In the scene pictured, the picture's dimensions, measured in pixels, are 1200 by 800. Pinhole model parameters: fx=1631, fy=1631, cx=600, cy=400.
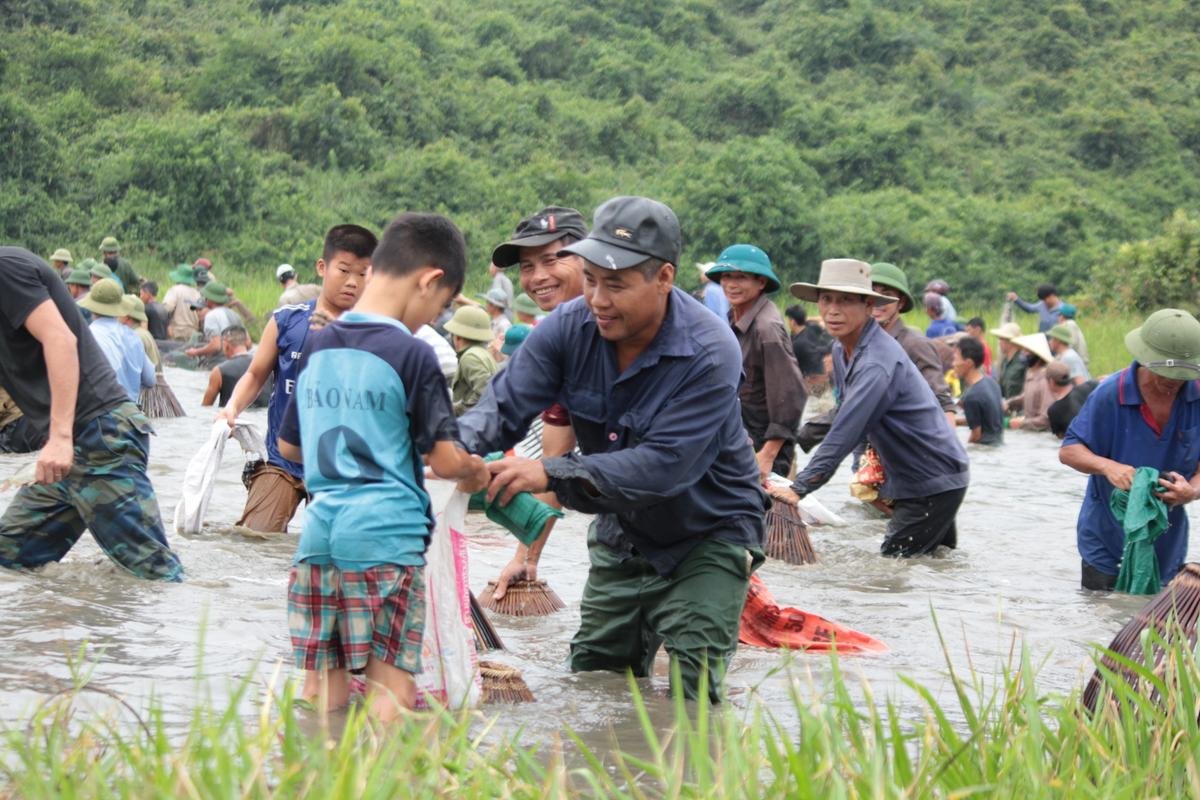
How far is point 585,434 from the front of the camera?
16.0 ft

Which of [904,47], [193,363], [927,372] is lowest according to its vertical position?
[193,363]

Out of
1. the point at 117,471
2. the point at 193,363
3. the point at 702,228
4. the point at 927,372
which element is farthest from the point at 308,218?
the point at 117,471

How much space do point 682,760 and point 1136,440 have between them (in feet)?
14.6

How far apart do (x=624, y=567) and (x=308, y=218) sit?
100 feet

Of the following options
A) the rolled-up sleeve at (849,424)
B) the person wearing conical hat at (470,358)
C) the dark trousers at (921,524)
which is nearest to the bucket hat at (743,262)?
the rolled-up sleeve at (849,424)

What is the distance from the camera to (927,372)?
9234 millimetres

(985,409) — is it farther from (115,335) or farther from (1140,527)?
(1140,527)

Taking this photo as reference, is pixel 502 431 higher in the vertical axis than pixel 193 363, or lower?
higher

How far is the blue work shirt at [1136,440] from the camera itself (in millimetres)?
6977

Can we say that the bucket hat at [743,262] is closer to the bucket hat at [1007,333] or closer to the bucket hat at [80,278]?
the bucket hat at [80,278]

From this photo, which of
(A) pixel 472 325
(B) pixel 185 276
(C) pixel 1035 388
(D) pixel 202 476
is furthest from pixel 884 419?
(B) pixel 185 276

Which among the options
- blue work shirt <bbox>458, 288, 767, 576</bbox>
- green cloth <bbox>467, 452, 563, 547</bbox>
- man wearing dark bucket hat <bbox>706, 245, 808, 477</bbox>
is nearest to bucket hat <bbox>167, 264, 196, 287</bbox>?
man wearing dark bucket hat <bbox>706, 245, 808, 477</bbox>

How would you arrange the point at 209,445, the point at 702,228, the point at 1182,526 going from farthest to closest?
the point at 702,228
the point at 209,445
the point at 1182,526

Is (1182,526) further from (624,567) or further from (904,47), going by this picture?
(904,47)
